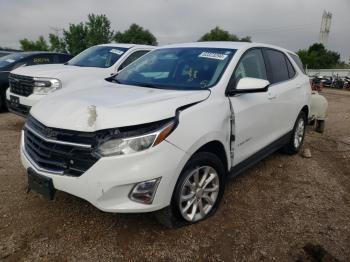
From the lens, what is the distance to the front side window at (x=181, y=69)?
3.42 metres

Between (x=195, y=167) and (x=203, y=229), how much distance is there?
64cm

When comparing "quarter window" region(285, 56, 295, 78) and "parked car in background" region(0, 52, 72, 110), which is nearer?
"quarter window" region(285, 56, 295, 78)

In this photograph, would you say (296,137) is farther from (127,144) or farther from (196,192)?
(127,144)

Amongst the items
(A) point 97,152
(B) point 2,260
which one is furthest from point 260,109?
(B) point 2,260

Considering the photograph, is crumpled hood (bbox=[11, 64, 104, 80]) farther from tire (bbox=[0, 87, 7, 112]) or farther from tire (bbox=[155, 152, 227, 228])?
tire (bbox=[155, 152, 227, 228])

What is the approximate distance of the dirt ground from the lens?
279cm

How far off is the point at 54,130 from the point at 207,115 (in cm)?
128

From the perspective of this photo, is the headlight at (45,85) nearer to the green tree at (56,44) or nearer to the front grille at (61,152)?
the front grille at (61,152)

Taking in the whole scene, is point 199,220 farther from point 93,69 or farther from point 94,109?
point 93,69

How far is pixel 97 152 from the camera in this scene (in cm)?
250

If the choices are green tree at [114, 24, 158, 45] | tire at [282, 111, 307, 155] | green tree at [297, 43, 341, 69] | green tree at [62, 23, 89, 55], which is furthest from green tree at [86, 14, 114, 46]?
tire at [282, 111, 307, 155]

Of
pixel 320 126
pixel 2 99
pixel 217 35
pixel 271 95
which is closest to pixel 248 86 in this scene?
pixel 271 95

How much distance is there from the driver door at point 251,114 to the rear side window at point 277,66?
25 cm

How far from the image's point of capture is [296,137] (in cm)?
541
